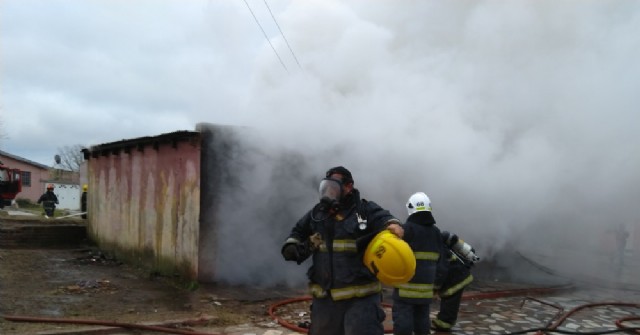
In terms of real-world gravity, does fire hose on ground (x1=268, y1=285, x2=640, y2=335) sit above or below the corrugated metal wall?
below

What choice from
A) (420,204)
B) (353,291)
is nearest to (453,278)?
(420,204)

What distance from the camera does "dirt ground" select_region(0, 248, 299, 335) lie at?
5305 mm

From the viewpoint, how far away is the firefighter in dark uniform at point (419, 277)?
4137 mm

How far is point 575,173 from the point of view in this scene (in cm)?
840

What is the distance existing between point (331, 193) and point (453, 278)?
2.42 meters

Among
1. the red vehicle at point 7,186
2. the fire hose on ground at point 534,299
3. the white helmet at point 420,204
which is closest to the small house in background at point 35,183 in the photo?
the red vehicle at point 7,186

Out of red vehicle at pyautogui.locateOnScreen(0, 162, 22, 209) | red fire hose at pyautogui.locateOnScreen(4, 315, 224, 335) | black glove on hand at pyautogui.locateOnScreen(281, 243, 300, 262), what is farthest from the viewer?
red vehicle at pyautogui.locateOnScreen(0, 162, 22, 209)

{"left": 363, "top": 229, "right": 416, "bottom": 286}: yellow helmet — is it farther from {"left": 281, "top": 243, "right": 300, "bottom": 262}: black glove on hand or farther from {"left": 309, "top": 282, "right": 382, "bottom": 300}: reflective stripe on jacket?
{"left": 281, "top": 243, "right": 300, "bottom": 262}: black glove on hand

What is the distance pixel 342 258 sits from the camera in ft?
10.0

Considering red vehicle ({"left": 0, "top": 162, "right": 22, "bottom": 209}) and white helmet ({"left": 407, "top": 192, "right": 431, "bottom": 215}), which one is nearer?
white helmet ({"left": 407, "top": 192, "right": 431, "bottom": 215})

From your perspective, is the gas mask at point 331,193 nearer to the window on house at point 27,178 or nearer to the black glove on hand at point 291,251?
the black glove on hand at point 291,251

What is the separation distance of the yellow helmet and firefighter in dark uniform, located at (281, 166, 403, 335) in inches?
4.2

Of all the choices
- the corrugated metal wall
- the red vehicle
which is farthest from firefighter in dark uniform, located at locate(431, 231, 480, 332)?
the red vehicle

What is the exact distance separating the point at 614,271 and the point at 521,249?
2.69 metres
